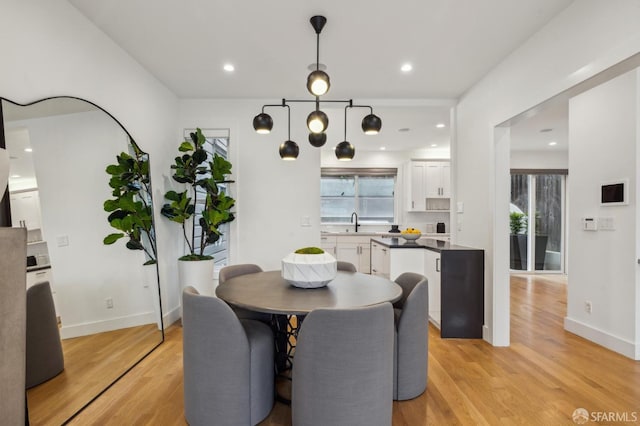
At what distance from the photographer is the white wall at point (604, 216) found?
9.40 ft

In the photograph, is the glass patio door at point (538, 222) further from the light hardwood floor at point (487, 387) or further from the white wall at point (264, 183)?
the white wall at point (264, 183)

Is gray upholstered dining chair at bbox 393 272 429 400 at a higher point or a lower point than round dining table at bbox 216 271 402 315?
lower

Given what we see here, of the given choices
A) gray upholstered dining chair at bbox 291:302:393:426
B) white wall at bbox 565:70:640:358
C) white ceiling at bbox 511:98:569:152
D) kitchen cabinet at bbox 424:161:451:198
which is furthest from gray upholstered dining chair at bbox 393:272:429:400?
kitchen cabinet at bbox 424:161:451:198

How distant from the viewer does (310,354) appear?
1.57 metres

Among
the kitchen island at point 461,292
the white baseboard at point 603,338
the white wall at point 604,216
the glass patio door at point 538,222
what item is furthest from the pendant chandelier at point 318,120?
the glass patio door at point 538,222

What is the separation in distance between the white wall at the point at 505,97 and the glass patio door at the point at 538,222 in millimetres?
3958

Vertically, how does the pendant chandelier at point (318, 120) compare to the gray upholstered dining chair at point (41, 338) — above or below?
above

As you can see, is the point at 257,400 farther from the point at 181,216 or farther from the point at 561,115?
the point at 561,115

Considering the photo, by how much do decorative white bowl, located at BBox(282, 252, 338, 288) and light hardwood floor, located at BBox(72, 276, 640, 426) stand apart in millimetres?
779

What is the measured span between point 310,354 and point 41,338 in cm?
169

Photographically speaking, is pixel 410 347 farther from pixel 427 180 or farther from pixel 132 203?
pixel 427 180

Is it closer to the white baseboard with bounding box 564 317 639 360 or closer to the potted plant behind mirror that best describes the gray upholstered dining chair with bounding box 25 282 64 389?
the potted plant behind mirror

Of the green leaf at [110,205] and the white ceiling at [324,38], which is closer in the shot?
the white ceiling at [324,38]

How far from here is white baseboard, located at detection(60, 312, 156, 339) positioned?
6.88 ft
